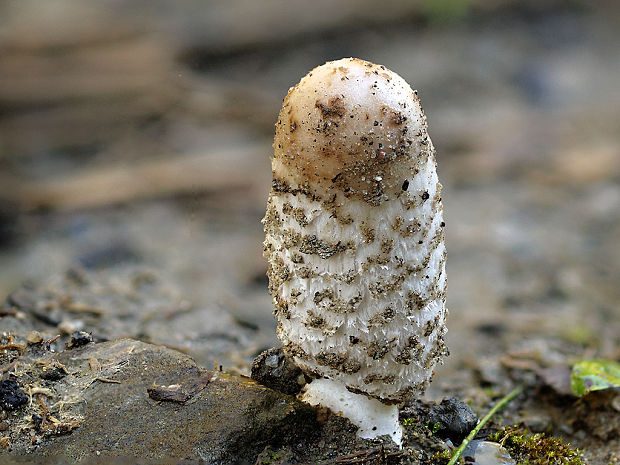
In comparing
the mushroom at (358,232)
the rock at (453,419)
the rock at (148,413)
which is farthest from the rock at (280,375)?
the rock at (453,419)


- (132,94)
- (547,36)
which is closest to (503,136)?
(547,36)

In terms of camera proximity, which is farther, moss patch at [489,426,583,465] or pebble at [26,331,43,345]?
pebble at [26,331,43,345]

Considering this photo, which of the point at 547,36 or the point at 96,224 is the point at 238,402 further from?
the point at 547,36

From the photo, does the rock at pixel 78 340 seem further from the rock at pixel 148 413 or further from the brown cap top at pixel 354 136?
the brown cap top at pixel 354 136

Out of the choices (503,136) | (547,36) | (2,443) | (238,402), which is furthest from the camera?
(547,36)

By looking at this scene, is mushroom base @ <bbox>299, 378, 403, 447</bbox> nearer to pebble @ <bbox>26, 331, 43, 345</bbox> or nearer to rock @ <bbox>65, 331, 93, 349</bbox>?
rock @ <bbox>65, 331, 93, 349</bbox>


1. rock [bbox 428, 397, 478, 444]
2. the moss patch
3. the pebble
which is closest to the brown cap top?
rock [bbox 428, 397, 478, 444]
